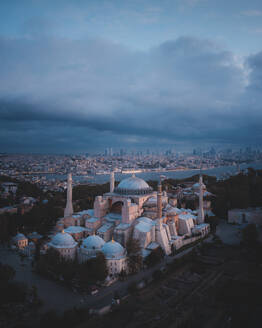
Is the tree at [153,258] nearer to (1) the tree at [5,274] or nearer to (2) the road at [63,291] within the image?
(2) the road at [63,291]

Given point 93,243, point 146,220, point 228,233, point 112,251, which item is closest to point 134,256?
point 112,251

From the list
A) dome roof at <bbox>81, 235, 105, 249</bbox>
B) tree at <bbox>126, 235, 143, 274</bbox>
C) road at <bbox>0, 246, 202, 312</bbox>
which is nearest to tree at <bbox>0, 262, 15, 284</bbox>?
road at <bbox>0, 246, 202, 312</bbox>

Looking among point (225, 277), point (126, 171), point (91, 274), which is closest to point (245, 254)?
point (225, 277)

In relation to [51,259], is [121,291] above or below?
below

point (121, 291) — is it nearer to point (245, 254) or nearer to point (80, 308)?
point (80, 308)

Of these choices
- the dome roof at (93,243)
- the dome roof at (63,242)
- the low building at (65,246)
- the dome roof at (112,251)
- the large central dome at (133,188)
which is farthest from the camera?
the large central dome at (133,188)

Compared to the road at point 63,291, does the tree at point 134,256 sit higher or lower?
higher

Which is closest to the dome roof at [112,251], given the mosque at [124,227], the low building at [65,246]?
the mosque at [124,227]

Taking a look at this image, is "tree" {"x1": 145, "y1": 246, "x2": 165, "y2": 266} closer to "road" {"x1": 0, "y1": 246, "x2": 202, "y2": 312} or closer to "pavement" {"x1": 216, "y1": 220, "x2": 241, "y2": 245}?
"road" {"x1": 0, "y1": 246, "x2": 202, "y2": 312}
